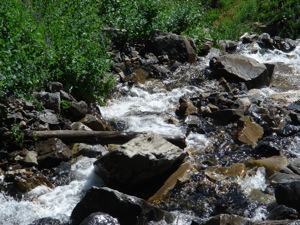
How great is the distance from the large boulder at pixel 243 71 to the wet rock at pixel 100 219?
719 cm

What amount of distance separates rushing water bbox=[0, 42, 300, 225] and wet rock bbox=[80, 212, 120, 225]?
91cm

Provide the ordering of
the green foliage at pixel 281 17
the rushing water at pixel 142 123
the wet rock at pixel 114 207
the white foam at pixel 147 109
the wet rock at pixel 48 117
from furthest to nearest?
1. the green foliage at pixel 281 17
2. the white foam at pixel 147 109
3. the wet rock at pixel 48 117
4. the rushing water at pixel 142 123
5. the wet rock at pixel 114 207

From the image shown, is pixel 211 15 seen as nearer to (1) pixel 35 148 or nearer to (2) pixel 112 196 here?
(1) pixel 35 148

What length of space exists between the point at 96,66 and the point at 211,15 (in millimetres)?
11844

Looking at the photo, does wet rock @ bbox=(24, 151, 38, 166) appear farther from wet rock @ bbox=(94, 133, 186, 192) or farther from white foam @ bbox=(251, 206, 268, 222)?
white foam @ bbox=(251, 206, 268, 222)

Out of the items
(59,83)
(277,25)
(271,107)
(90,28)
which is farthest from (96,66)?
(277,25)

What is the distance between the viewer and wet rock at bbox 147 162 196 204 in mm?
7339

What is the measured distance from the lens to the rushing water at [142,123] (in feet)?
23.0

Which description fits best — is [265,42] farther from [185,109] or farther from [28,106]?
[28,106]

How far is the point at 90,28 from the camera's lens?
1142 centimetres

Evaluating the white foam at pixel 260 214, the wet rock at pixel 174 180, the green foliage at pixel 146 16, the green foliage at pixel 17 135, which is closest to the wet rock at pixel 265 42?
the green foliage at pixel 146 16

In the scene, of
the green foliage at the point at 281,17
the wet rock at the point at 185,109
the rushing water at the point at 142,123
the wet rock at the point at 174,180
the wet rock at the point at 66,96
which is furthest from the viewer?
the green foliage at the point at 281,17

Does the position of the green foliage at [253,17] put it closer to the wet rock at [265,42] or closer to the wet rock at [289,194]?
the wet rock at [265,42]

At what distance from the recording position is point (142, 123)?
998cm
